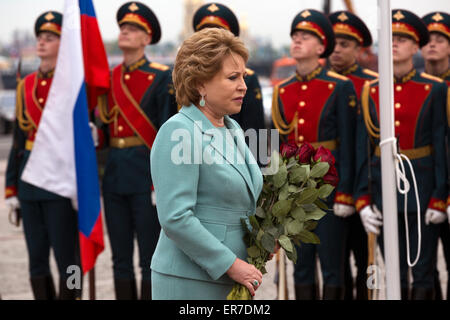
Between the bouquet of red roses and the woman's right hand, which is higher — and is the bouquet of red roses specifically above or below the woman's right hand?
above

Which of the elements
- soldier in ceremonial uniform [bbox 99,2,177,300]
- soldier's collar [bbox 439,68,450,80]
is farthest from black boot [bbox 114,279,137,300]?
soldier's collar [bbox 439,68,450,80]

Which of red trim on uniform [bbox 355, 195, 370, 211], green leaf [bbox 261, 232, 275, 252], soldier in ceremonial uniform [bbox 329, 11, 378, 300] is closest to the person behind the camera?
green leaf [bbox 261, 232, 275, 252]

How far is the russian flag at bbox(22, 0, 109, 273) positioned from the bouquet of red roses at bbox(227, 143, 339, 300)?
2.08m

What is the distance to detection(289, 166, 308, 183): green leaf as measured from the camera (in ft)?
9.15

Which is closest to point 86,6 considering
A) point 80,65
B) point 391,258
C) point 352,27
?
point 80,65

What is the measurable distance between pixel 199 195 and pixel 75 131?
2237 millimetres

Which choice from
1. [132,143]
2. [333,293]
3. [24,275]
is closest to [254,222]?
[333,293]

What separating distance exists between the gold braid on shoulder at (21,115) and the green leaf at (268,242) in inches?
114

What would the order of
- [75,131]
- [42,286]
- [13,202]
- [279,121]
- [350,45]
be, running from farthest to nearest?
1. [350,45]
2. [13,202]
3. [42,286]
4. [279,121]
5. [75,131]

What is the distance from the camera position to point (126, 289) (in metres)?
5.12

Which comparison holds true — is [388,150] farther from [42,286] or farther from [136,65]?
[42,286]

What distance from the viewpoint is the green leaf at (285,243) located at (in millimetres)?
2695

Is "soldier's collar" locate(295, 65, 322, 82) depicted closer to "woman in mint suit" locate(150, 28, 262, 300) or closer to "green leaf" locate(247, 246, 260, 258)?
"woman in mint suit" locate(150, 28, 262, 300)
